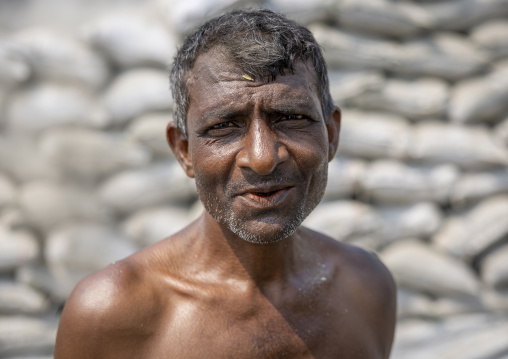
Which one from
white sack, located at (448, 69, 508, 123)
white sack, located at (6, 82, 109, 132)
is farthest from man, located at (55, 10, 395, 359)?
white sack, located at (448, 69, 508, 123)

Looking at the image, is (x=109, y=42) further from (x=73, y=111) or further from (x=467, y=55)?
(x=467, y=55)

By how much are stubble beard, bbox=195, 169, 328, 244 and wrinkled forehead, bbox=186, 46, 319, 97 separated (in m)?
0.22

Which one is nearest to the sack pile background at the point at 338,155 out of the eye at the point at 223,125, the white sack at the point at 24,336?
the white sack at the point at 24,336

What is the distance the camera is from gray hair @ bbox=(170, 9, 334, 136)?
1.34m

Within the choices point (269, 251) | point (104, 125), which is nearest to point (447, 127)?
point (104, 125)

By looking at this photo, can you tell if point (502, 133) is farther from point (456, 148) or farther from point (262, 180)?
point (262, 180)

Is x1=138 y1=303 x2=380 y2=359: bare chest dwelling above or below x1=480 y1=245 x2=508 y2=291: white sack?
above

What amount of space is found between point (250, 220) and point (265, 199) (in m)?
0.06

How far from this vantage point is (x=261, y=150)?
129 cm

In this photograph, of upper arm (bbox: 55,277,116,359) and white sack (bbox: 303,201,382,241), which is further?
white sack (bbox: 303,201,382,241)

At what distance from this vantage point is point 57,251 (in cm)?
298

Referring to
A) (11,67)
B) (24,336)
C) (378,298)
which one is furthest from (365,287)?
(11,67)

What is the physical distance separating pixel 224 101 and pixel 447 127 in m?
2.30

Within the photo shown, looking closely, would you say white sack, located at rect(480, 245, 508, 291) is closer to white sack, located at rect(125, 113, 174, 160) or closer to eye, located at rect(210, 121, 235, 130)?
white sack, located at rect(125, 113, 174, 160)
